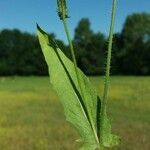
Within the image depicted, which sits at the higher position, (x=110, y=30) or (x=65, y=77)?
(x=110, y=30)

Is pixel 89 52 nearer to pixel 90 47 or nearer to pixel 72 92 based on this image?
pixel 90 47

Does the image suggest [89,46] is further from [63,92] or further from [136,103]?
[63,92]

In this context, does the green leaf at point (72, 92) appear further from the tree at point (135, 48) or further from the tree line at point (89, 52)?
the tree at point (135, 48)

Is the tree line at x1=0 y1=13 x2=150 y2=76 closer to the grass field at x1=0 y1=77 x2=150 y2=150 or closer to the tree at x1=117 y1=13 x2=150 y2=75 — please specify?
the tree at x1=117 y1=13 x2=150 y2=75

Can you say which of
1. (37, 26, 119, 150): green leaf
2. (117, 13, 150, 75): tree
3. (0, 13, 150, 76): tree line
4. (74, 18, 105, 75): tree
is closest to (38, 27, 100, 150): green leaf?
(37, 26, 119, 150): green leaf

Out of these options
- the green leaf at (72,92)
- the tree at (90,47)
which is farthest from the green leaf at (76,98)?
the tree at (90,47)

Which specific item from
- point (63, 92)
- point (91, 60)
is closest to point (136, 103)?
point (63, 92)
